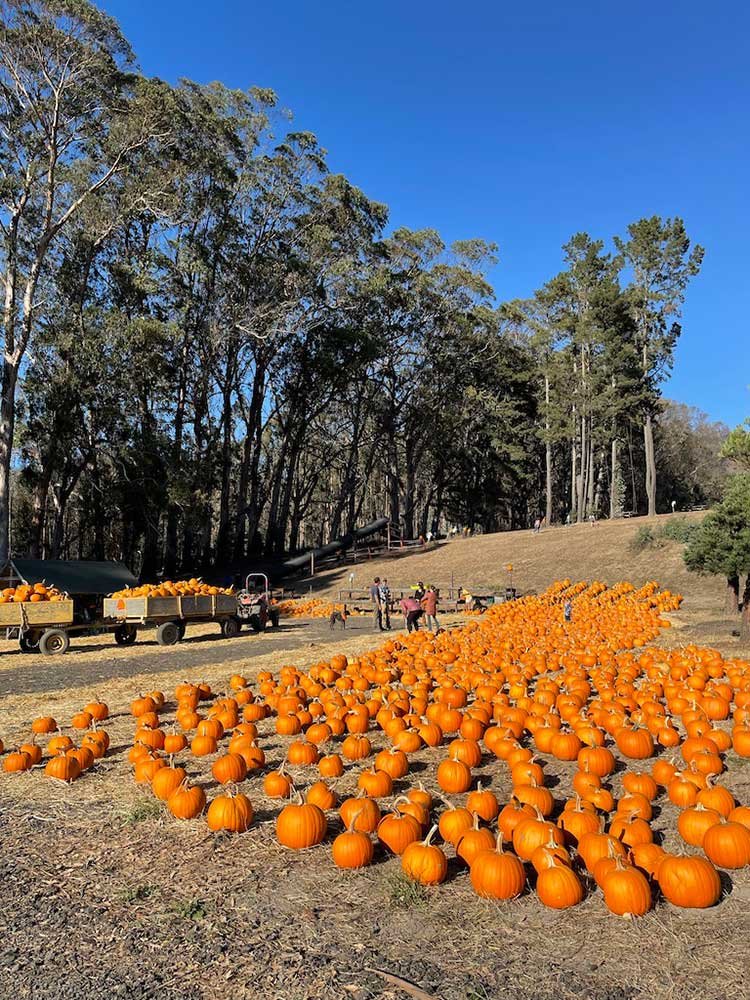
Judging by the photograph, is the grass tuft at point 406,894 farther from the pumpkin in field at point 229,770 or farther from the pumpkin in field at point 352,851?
the pumpkin in field at point 229,770

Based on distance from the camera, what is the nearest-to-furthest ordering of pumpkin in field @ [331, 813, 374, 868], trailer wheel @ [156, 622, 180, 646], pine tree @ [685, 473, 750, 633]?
pumpkin in field @ [331, 813, 374, 868] < pine tree @ [685, 473, 750, 633] < trailer wheel @ [156, 622, 180, 646]

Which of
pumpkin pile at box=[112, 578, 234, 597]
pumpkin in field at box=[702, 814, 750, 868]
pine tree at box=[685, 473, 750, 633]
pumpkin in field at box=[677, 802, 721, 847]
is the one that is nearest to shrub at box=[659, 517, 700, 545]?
pine tree at box=[685, 473, 750, 633]

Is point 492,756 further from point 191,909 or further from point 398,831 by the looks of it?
point 191,909

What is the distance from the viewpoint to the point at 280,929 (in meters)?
3.36

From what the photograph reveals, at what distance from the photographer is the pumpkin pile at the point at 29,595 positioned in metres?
14.3

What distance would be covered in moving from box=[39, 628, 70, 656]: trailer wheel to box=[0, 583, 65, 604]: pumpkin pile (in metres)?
0.67

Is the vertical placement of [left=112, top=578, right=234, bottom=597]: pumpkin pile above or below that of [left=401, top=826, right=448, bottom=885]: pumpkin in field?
above

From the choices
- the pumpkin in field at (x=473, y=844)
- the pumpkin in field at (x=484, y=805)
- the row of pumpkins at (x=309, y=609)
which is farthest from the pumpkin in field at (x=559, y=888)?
the row of pumpkins at (x=309, y=609)

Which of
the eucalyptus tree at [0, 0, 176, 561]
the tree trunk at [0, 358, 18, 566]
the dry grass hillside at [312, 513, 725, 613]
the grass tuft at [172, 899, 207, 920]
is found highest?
the eucalyptus tree at [0, 0, 176, 561]

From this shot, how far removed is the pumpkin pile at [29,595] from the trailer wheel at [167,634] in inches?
89.5

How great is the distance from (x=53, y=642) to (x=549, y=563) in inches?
823

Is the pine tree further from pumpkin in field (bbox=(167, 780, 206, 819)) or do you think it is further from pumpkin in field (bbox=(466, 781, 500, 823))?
pumpkin in field (bbox=(167, 780, 206, 819))

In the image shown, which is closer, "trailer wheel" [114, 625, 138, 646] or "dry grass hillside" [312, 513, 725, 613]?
"trailer wheel" [114, 625, 138, 646]

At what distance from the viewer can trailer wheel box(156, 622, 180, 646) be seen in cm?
1609
